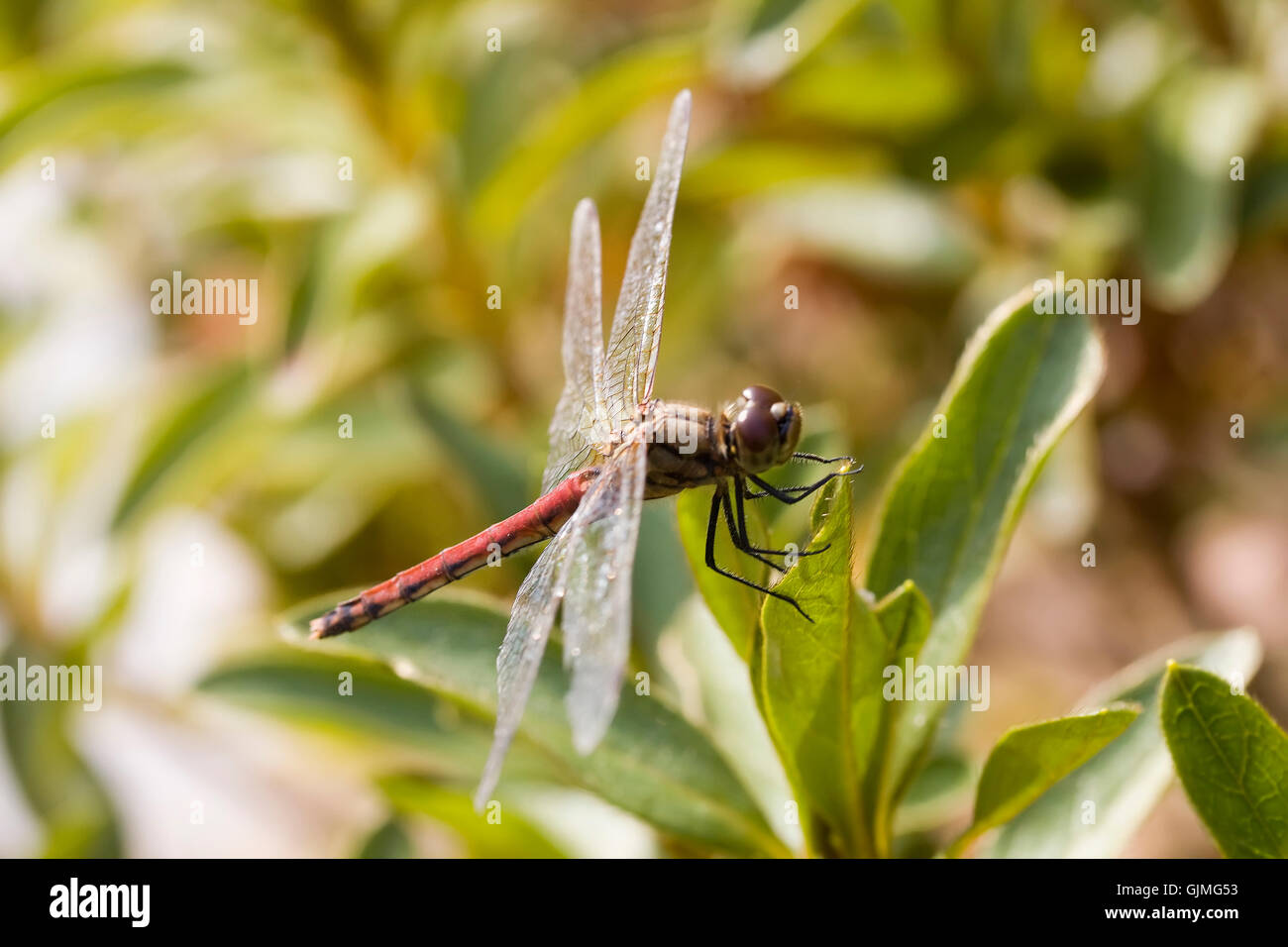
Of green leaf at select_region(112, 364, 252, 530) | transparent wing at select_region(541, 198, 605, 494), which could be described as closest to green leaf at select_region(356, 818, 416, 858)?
transparent wing at select_region(541, 198, 605, 494)

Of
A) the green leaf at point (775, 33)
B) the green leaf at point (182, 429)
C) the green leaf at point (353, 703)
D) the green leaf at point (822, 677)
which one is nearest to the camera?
the green leaf at point (822, 677)

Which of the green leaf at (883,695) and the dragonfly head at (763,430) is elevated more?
the dragonfly head at (763,430)

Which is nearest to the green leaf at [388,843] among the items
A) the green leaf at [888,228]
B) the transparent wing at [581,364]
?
the transparent wing at [581,364]

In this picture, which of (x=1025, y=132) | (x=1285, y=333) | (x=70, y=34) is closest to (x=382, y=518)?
(x=70, y=34)

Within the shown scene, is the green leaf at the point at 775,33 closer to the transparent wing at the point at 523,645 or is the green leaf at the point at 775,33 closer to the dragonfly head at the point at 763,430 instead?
the dragonfly head at the point at 763,430

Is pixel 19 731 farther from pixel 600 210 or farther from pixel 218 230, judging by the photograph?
pixel 600 210

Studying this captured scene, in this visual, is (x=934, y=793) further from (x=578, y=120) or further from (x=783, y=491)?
(x=578, y=120)

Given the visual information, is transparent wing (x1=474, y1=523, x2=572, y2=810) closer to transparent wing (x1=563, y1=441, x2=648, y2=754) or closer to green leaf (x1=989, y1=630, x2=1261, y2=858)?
transparent wing (x1=563, y1=441, x2=648, y2=754)

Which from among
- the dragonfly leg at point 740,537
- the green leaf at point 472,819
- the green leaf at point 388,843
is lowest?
the green leaf at point 388,843
